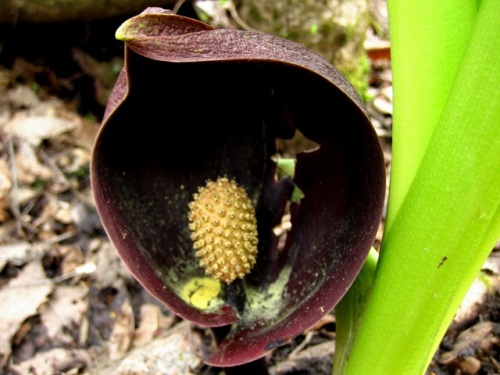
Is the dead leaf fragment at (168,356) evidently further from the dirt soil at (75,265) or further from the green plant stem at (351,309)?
the green plant stem at (351,309)

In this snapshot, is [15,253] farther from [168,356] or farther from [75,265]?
[168,356]

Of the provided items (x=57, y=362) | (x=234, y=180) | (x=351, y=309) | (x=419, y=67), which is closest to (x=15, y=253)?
(x=57, y=362)

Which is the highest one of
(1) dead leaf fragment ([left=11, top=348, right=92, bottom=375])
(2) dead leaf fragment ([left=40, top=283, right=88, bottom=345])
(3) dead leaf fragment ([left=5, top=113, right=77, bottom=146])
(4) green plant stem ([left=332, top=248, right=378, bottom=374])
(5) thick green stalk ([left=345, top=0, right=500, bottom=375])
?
(5) thick green stalk ([left=345, top=0, right=500, bottom=375])

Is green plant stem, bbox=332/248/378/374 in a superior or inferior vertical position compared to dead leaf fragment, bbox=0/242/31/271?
superior

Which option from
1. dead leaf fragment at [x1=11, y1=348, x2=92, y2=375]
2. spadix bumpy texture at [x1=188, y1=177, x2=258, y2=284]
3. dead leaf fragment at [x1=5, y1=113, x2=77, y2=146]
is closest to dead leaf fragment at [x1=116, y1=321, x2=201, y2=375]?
dead leaf fragment at [x1=11, y1=348, x2=92, y2=375]

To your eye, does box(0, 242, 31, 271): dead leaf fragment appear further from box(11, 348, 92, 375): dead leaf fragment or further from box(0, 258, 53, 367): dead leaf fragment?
box(11, 348, 92, 375): dead leaf fragment

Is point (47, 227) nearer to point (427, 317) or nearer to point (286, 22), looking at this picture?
point (286, 22)

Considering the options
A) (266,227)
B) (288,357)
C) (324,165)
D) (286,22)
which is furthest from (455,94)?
(286,22)

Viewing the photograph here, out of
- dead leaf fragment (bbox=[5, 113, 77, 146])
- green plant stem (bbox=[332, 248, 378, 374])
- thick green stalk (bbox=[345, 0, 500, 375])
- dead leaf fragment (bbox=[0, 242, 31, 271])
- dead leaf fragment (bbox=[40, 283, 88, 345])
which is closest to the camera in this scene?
thick green stalk (bbox=[345, 0, 500, 375])

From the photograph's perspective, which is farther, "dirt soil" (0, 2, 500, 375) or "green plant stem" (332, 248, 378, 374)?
"dirt soil" (0, 2, 500, 375)
